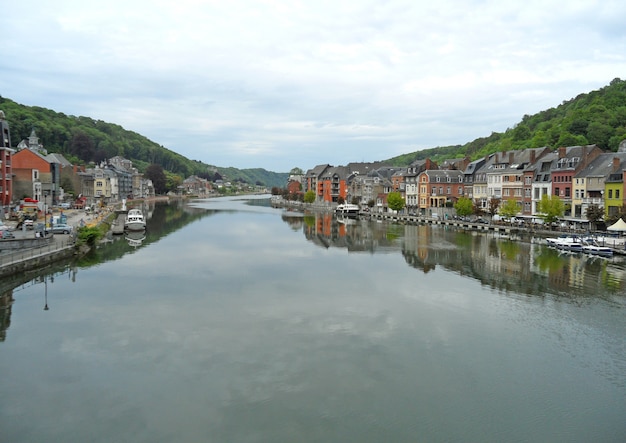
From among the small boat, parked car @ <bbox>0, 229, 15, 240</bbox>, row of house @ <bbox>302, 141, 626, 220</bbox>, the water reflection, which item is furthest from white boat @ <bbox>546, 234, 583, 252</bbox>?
parked car @ <bbox>0, 229, 15, 240</bbox>

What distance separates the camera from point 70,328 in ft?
59.9

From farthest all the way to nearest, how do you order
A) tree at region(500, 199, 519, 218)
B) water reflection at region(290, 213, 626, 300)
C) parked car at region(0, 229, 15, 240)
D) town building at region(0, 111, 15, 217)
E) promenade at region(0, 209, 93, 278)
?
tree at region(500, 199, 519, 218) → town building at region(0, 111, 15, 217) → parked car at region(0, 229, 15, 240) → promenade at region(0, 209, 93, 278) → water reflection at region(290, 213, 626, 300)

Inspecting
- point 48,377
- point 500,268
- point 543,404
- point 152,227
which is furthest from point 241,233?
point 543,404

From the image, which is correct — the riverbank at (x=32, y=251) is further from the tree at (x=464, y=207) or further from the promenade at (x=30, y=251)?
the tree at (x=464, y=207)

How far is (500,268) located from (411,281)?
677 centimetres

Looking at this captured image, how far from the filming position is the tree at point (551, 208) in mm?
45781

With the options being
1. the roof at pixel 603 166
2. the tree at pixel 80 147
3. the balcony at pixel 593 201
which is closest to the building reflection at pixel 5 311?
the balcony at pixel 593 201

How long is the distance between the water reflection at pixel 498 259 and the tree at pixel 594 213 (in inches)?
180

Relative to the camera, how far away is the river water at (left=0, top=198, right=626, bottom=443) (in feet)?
39.0

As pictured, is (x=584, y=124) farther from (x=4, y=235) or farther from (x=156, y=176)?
(x=156, y=176)

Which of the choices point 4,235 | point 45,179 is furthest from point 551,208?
point 45,179

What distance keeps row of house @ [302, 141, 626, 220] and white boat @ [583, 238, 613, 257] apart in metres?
7.67

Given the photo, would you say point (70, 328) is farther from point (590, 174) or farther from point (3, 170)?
point (590, 174)

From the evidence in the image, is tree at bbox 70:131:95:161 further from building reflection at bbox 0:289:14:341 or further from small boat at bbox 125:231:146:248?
building reflection at bbox 0:289:14:341
